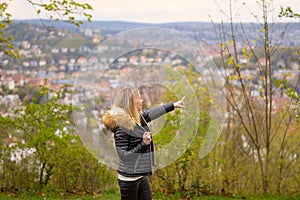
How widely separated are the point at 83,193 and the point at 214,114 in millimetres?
3774

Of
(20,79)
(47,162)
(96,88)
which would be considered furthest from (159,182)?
(20,79)

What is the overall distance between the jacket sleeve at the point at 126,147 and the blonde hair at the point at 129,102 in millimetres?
157

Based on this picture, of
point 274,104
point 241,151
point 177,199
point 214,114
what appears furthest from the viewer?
point 241,151

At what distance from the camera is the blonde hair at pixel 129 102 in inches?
143

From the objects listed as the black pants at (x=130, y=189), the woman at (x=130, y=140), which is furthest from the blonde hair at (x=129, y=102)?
the black pants at (x=130, y=189)

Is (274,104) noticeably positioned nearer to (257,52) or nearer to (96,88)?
(257,52)

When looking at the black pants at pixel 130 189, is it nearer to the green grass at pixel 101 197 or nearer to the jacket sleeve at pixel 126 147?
the jacket sleeve at pixel 126 147

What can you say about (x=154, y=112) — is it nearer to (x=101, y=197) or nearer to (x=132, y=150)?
(x=132, y=150)

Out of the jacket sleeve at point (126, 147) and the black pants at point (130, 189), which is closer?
the jacket sleeve at point (126, 147)

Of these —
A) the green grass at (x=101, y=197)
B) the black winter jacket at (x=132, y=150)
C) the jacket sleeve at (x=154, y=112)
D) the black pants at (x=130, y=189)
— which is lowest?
the green grass at (x=101, y=197)

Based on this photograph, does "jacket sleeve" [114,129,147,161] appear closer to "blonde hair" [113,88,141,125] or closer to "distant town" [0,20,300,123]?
"blonde hair" [113,88,141,125]

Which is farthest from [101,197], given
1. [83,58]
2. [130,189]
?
[130,189]

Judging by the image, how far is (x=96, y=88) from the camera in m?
4.39

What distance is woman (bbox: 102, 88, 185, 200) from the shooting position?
359 centimetres
